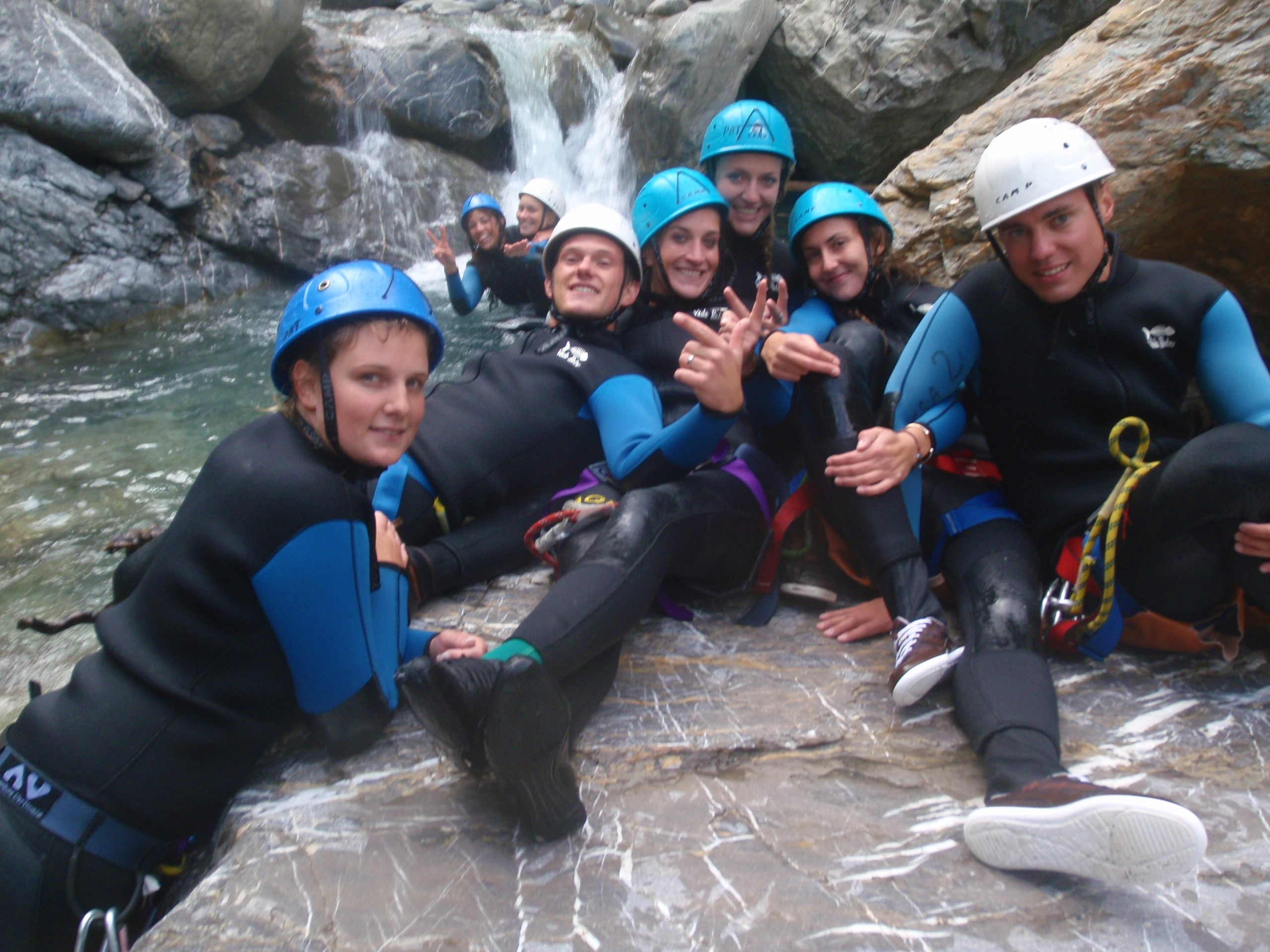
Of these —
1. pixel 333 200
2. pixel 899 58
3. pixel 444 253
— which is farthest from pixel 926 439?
pixel 899 58

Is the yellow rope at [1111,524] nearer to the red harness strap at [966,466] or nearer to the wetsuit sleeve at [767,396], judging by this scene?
the red harness strap at [966,466]

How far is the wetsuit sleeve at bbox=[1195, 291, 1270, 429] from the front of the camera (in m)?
2.07

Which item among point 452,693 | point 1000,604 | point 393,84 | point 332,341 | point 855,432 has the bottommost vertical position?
point 1000,604

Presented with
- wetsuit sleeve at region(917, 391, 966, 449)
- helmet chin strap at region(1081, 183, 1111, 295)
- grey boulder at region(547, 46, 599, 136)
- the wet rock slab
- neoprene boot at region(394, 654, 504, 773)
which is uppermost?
grey boulder at region(547, 46, 599, 136)

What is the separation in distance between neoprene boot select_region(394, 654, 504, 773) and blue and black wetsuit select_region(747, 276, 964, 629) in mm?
1219

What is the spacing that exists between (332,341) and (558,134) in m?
11.4

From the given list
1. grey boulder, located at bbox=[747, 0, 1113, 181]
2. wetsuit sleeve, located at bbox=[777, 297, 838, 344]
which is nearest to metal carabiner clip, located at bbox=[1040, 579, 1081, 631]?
wetsuit sleeve, located at bbox=[777, 297, 838, 344]

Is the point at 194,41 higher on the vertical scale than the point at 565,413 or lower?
higher

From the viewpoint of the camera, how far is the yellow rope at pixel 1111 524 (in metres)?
2.02

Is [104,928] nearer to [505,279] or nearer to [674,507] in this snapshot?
[674,507]

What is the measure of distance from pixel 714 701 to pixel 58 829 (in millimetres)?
1505

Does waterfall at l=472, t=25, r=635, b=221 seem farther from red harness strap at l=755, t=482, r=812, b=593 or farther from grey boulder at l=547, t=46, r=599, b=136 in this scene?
red harness strap at l=755, t=482, r=812, b=593

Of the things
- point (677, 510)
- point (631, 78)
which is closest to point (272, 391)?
point (677, 510)

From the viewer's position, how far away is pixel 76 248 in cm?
747
